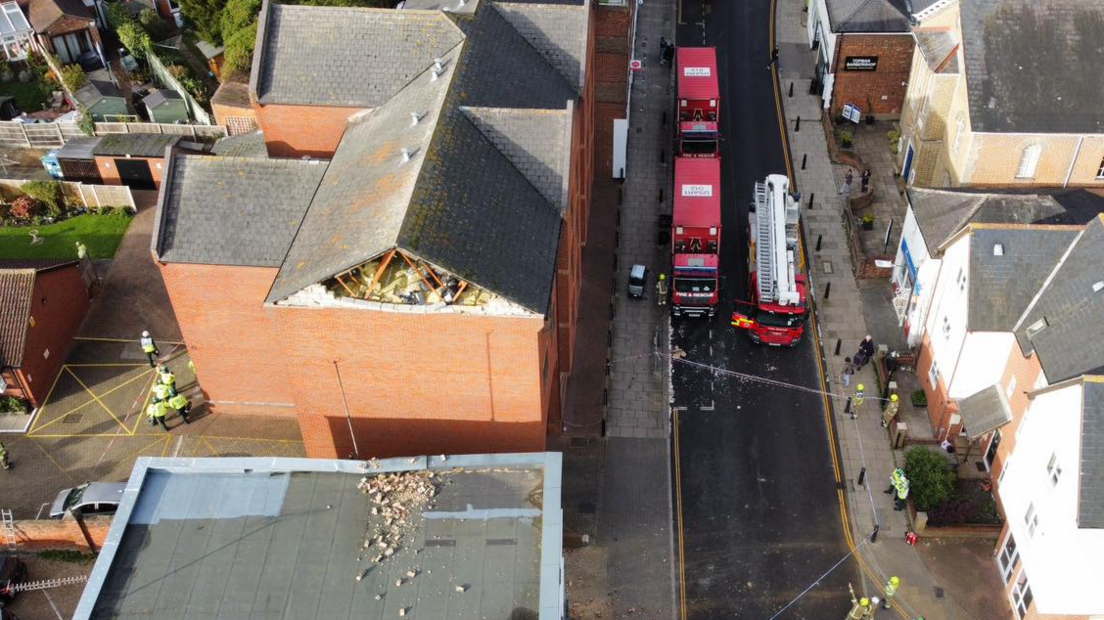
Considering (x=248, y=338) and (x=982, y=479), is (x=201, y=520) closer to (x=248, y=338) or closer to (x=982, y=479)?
(x=248, y=338)

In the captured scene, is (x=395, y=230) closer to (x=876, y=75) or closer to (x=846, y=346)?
(x=846, y=346)

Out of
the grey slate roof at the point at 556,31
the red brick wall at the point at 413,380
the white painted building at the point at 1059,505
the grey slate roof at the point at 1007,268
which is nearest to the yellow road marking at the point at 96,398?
the red brick wall at the point at 413,380

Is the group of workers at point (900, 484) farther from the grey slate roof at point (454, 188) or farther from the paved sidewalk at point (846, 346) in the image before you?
the grey slate roof at point (454, 188)

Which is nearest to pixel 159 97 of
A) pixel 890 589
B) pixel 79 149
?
pixel 79 149

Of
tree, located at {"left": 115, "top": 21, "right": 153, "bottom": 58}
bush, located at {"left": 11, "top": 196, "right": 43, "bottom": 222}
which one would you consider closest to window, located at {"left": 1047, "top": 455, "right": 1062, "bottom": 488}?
bush, located at {"left": 11, "top": 196, "right": 43, "bottom": 222}

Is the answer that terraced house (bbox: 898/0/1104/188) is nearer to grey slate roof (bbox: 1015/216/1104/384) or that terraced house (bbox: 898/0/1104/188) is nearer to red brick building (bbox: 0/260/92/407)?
grey slate roof (bbox: 1015/216/1104/384)

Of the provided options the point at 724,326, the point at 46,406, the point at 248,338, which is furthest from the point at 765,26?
the point at 46,406
